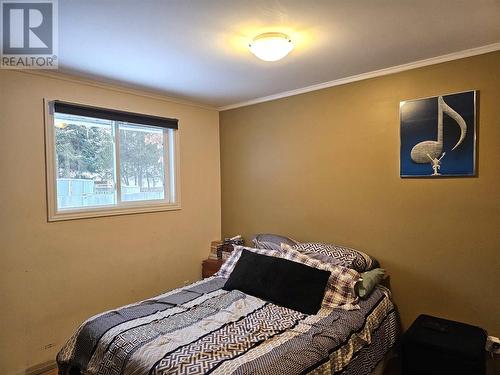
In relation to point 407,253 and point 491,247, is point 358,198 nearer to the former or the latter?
point 407,253

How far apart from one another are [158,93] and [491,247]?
10.3 feet

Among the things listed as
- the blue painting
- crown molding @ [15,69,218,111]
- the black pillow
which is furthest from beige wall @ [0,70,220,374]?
the blue painting

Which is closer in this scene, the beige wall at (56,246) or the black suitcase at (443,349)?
the black suitcase at (443,349)

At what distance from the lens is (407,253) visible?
254cm

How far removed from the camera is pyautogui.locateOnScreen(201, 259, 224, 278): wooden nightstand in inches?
137

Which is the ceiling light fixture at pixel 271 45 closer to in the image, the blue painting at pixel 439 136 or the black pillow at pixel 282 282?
the blue painting at pixel 439 136

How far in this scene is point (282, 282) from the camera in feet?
7.58

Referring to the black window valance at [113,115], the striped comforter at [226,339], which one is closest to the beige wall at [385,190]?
the striped comforter at [226,339]

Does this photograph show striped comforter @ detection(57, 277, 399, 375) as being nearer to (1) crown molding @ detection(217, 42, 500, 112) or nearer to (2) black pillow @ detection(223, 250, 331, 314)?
(2) black pillow @ detection(223, 250, 331, 314)

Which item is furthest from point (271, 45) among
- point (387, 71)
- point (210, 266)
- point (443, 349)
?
point (210, 266)

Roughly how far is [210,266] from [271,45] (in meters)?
2.47

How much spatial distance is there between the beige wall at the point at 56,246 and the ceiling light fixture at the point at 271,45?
1637mm

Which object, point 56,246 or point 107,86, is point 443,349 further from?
point 107,86

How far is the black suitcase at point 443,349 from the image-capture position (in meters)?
1.89
